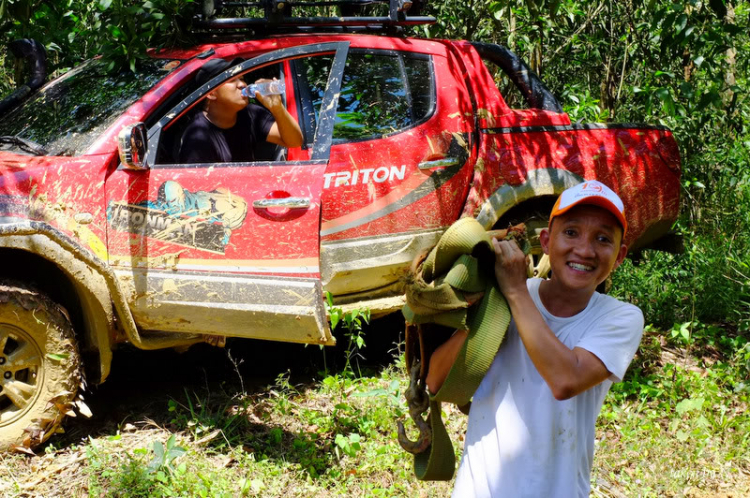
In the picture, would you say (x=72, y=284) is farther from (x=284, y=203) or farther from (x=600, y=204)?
(x=600, y=204)

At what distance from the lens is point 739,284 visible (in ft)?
18.1

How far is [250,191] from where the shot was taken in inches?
147

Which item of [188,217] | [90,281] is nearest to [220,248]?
[188,217]

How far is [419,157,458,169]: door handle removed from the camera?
4418 mm

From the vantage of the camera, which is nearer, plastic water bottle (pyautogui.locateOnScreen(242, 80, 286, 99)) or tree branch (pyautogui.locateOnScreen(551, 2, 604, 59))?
plastic water bottle (pyautogui.locateOnScreen(242, 80, 286, 99))

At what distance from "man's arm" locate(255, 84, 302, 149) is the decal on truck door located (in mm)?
524

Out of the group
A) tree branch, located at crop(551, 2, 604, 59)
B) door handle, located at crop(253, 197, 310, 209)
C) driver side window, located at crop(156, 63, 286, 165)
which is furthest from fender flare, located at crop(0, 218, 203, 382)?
Result: tree branch, located at crop(551, 2, 604, 59)

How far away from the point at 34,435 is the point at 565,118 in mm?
3470

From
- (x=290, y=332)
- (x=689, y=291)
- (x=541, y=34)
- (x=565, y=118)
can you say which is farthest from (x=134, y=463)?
Answer: (x=541, y=34)

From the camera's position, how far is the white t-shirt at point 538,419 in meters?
1.79

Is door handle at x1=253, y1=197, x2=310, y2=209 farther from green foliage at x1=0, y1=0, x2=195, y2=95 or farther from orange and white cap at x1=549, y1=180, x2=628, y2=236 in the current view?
orange and white cap at x1=549, y1=180, x2=628, y2=236

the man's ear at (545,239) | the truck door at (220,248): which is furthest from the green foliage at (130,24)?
the man's ear at (545,239)

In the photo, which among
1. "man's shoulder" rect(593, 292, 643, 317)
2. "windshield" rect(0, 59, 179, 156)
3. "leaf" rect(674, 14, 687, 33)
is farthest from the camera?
"leaf" rect(674, 14, 687, 33)

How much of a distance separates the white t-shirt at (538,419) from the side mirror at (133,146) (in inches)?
87.7
